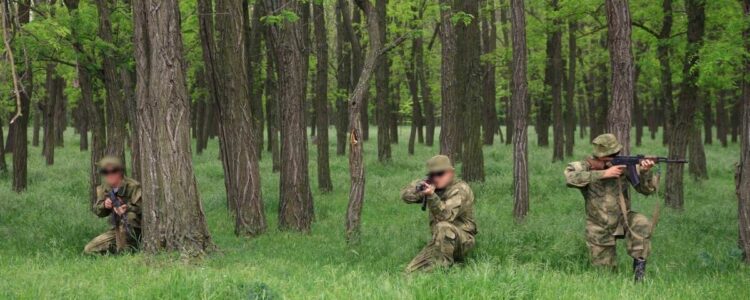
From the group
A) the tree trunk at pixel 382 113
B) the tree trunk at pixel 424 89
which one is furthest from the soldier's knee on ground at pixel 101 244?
the tree trunk at pixel 424 89

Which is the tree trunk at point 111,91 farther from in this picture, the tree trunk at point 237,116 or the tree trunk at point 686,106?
the tree trunk at point 686,106

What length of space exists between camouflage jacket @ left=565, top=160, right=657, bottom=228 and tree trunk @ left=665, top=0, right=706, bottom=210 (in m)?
6.01

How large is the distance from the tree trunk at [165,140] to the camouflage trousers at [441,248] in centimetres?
281

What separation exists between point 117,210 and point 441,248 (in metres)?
4.45

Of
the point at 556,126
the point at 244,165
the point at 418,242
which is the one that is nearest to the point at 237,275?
the point at 418,242

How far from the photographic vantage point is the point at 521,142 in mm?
12148

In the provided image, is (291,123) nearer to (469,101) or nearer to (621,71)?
(621,71)

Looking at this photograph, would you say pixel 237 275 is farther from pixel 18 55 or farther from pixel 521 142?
pixel 18 55

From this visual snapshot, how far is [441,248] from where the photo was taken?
24.9ft

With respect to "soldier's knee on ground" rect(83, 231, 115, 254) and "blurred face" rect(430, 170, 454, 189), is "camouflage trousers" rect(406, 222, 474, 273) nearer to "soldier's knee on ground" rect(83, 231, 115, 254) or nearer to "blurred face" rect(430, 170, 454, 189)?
"blurred face" rect(430, 170, 454, 189)

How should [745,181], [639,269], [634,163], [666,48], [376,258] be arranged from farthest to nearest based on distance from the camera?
[666,48]
[376,258]
[745,181]
[634,163]
[639,269]

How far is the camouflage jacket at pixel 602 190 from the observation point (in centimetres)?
771

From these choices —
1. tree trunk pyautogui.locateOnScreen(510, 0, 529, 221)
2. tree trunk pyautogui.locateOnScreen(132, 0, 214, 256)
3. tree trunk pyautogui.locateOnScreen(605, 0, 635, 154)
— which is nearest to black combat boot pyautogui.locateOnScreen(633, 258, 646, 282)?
tree trunk pyautogui.locateOnScreen(605, 0, 635, 154)

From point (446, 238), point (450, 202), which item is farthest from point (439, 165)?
point (446, 238)
